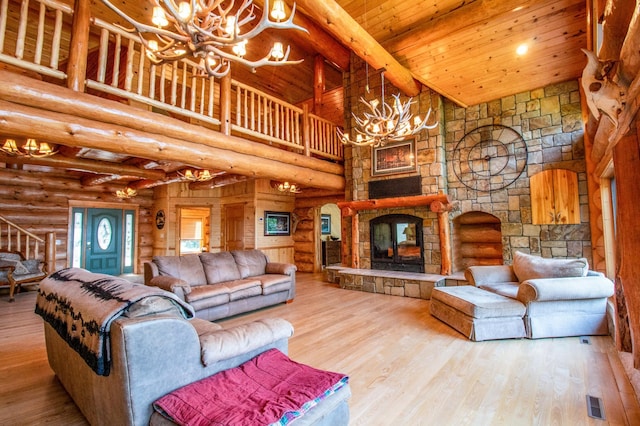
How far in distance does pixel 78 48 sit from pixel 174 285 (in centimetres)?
277

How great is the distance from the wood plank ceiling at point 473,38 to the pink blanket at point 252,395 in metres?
3.57

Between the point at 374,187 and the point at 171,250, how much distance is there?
626 cm

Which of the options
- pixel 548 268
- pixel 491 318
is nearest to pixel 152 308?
pixel 491 318

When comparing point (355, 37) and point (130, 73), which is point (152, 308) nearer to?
point (130, 73)

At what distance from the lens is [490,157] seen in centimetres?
518

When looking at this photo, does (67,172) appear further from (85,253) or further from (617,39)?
(617,39)

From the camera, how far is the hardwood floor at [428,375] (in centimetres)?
196

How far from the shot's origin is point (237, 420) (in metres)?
1.22

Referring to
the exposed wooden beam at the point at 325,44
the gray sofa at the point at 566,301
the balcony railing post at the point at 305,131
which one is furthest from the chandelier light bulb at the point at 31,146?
the gray sofa at the point at 566,301

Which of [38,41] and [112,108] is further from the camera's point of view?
[112,108]

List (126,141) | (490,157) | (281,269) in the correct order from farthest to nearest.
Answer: (490,157) < (281,269) < (126,141)

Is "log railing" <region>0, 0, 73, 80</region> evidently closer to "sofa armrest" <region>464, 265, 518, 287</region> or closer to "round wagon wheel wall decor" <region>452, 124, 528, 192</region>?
"sofa armrest" <region>464, 265, 518, 287</region>

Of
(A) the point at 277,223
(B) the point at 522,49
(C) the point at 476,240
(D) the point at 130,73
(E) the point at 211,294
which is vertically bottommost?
(E) the point at 211,294

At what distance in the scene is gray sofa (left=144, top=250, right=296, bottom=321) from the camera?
3.84 metres
